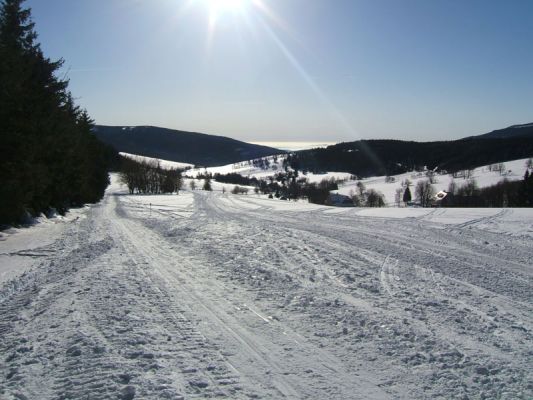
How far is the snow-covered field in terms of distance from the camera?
4.13m

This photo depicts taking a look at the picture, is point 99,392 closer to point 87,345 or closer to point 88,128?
point 87,345

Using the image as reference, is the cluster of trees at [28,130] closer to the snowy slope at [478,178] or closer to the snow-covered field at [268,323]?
the snow-covered field at [268,323]

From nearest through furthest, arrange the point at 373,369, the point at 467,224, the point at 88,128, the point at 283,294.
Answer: the point at 373,369 → the point at 283,294 → the point at 467,224 → the point at 88,128

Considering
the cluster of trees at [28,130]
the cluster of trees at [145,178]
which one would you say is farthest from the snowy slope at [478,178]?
the cluster of trees at [28,130]

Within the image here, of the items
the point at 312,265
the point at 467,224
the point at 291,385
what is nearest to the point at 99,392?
the point at 291,385

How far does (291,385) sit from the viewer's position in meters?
4.12

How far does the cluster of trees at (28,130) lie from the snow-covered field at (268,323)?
5168 mm

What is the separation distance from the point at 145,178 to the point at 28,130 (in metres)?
75.2

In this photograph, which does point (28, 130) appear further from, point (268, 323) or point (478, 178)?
point (478, 178)

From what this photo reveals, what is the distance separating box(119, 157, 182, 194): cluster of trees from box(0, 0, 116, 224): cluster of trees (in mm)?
57643

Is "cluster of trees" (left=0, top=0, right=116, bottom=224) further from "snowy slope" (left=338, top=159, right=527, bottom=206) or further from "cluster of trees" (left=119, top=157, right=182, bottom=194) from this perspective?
"snowy slope" (left=338, top=159, right=527, bottom=206)

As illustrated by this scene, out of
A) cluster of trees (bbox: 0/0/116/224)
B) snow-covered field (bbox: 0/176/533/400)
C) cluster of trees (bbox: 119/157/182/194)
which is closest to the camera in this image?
snow-covered field (bbox: 0/176/533/400)

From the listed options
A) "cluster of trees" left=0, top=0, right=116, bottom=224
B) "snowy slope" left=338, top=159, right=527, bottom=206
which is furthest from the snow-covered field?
"snowy slope" left=338, top=159, right=527, bottom=206

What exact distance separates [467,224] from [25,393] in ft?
56.1
